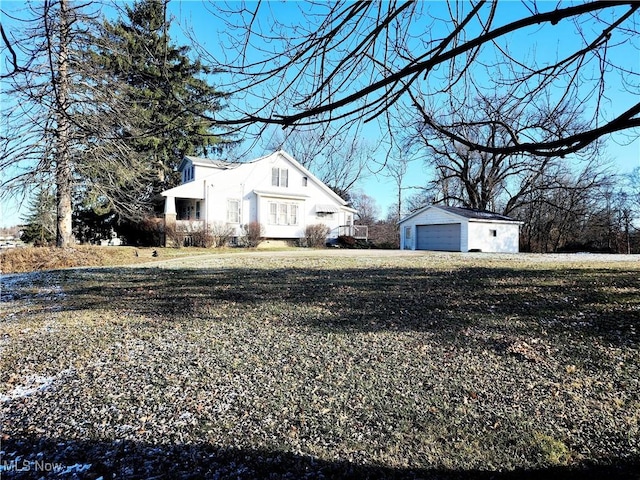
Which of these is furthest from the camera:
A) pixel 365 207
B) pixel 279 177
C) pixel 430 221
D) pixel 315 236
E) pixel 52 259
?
pixel 365 207

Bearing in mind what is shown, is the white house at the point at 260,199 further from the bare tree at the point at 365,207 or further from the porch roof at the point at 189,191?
the bare tree at the point at 365,207

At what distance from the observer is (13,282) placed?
27.1 ft

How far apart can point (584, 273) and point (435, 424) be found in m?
8.09

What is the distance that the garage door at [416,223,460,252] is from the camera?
75.3ft

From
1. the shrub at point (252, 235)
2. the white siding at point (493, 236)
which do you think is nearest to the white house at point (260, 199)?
the shrub at point (252, 235)

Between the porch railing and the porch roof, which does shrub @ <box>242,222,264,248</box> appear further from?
the porch railing

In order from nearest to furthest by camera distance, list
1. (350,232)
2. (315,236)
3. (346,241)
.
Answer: (315,236), (346,241), (350,232)

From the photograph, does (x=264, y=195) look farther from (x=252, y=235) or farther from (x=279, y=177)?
(x=252, y=235)

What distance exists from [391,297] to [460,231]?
1754 centimetres

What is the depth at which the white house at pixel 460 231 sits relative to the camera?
2236 cm

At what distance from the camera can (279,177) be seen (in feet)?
84.0

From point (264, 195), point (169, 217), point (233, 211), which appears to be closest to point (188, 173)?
point (233, 211)

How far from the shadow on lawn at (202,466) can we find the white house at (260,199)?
19031 millimetres

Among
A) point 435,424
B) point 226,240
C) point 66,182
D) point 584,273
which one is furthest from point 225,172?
point 435,424
